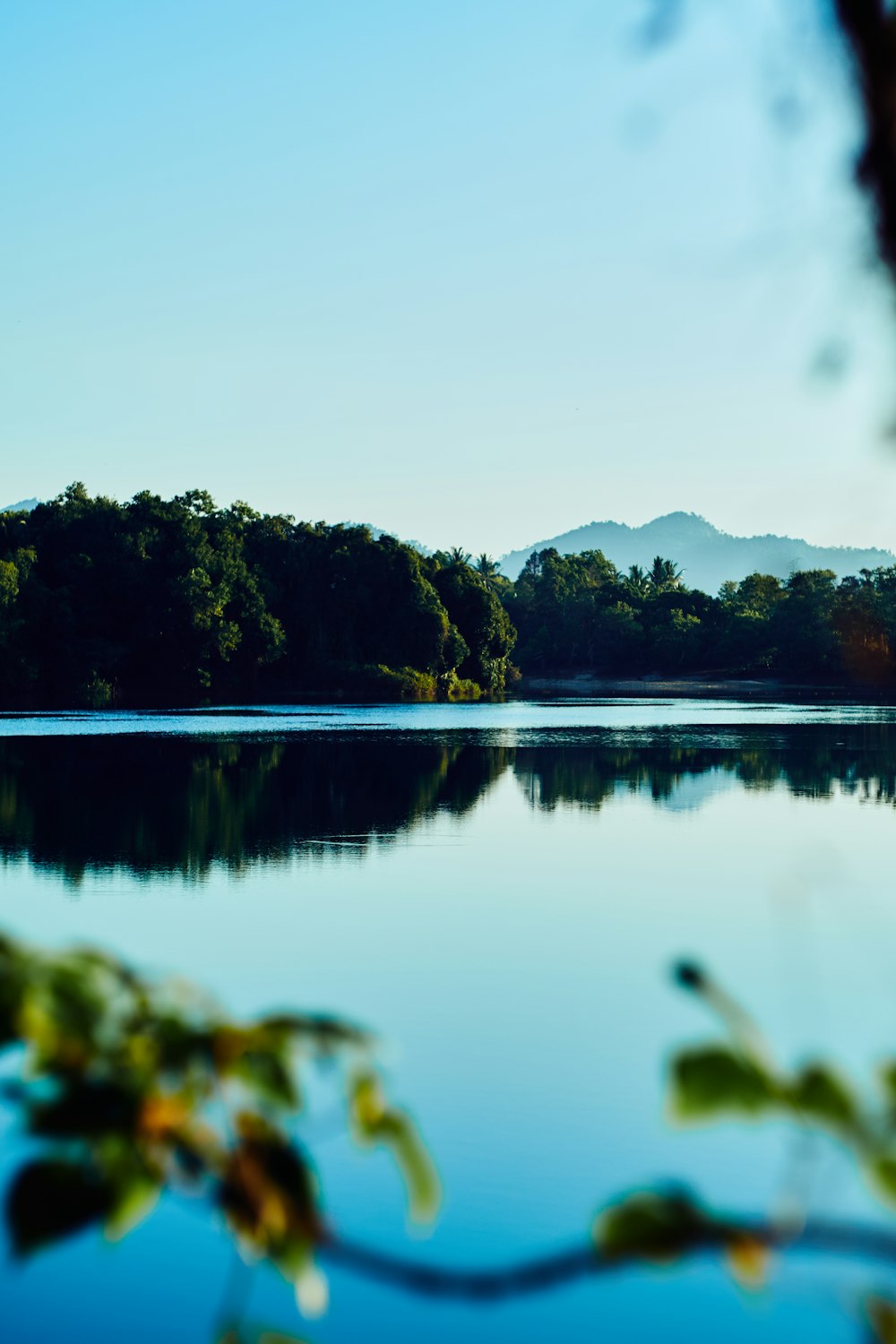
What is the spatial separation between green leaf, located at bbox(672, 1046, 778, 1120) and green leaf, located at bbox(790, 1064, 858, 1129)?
1 centimetres

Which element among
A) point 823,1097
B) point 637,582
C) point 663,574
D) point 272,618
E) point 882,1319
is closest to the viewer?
point 823,1097

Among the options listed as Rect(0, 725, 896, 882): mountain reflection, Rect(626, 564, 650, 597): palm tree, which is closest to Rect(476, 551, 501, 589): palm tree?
Rect(626, 564, 650, 597): palm tree

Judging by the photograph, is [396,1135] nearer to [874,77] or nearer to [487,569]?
[874,77]

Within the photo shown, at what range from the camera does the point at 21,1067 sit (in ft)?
2.74

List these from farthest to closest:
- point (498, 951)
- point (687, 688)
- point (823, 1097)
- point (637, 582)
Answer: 1. point (637, 582)
2. point (687, 688)
3. point (498, 951)
4. point (823, 1097)

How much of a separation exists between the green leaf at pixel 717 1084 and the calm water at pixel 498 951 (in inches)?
0.7

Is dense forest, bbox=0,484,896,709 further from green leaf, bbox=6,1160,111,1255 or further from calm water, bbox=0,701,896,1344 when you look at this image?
green leaf, bbox=6,1160,111,1255

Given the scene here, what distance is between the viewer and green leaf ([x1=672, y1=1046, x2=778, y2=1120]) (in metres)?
0.70

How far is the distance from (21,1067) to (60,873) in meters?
12.3

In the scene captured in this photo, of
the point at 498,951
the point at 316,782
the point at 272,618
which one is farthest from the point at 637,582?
the point at 498,951

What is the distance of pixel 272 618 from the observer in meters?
54.6

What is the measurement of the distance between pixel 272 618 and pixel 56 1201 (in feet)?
178

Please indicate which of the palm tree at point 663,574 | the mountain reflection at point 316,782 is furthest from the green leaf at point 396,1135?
the palm tree at point 663,574

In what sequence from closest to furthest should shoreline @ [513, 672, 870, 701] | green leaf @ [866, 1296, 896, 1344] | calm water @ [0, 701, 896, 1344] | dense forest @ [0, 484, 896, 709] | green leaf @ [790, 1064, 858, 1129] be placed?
green leaf @ [790, 1064, 858, 1129] < green leaf @ [866, 1296, 896, 1344] < calm water @ [0, 701, 896, 1344] < dense forest @ [0, 484, 896, 709] < shoreline @ [513, 672, 870, 701]
